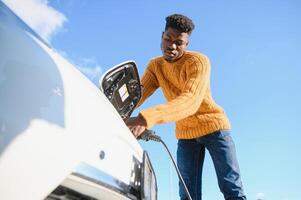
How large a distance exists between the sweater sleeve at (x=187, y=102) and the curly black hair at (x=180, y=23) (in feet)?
0.99

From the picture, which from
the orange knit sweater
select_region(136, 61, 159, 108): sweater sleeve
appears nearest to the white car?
the orange knit sweater

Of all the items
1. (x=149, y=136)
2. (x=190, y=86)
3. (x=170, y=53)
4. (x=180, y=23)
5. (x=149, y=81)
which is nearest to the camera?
(x=149, y=136)

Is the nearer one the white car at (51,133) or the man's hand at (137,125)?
the white car at (51,133)

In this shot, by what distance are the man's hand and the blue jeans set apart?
4.46ft

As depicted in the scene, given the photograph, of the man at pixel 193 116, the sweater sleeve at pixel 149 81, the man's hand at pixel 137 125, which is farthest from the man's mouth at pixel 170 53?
the man's hand at pixel 137 125

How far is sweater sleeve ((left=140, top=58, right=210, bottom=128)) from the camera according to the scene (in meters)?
1.84

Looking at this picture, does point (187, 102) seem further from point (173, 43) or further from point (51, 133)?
point (51, 133)

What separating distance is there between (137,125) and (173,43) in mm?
1316

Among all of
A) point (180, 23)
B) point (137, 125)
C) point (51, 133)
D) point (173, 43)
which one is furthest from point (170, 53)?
point (51, 133)

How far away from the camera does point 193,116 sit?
307 cm

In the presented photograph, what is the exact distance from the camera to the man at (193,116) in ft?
9.28

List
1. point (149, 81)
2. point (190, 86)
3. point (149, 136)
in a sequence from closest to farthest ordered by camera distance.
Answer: point (149, 136) → point (190, 86) → point (149, 81)

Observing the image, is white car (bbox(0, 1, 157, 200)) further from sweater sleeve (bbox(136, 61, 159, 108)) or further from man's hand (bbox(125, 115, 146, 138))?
sweater sleeve (bbox(136, 61, 159, 108))

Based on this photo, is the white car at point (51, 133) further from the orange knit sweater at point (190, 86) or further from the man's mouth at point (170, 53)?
the man's mouth at point (170, 53)
